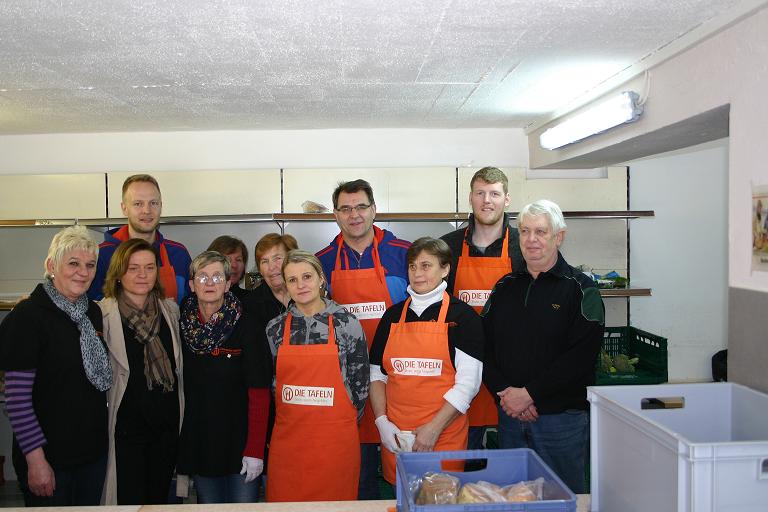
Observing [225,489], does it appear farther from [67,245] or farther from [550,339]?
[550,339]

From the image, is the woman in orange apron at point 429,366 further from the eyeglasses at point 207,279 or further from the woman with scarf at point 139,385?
the woman with scarf at point 139,385

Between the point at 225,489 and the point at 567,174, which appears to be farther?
the point at 567,174

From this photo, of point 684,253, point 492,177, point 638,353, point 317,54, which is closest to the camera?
point 317,54

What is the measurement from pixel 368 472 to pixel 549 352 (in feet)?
3.15

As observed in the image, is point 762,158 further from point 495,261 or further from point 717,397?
point 495,261

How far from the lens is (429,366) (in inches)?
85.6

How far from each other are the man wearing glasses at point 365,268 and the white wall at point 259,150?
1.63 m

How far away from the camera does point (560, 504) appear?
1.11 metres

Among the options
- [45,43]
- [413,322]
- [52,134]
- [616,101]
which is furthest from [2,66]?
[616,101]

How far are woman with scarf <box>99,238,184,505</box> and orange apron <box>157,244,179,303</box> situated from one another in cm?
55

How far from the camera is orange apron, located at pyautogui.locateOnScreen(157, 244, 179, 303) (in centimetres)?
294

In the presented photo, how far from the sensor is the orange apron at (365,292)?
262 cm

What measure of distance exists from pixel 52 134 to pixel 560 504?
170 inches

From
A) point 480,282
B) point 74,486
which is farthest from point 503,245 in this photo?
point 74,486
